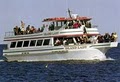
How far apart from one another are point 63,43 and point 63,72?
1016 centimetres

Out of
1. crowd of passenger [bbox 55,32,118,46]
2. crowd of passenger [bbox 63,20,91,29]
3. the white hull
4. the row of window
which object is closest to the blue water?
the white hull

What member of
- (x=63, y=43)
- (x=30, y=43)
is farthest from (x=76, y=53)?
(x=30, y=43)

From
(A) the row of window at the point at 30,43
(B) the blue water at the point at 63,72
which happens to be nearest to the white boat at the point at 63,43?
(A) the row of window at the point at 30,43

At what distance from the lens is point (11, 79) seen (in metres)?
43.4

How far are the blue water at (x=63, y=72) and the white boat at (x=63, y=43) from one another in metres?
1.20

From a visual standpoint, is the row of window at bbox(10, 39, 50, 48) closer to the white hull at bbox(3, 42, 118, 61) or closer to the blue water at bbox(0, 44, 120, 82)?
the white hull at bbox(3, 42, 118, 61)

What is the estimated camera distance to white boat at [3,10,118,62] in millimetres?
56344

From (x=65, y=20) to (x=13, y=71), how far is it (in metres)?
10.5

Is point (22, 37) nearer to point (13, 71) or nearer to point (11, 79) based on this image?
point (13, 71)

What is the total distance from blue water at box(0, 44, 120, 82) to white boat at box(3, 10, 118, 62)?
1.20 meters

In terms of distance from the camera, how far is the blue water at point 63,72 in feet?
140

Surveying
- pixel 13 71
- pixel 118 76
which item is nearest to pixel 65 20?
pixel 13 71

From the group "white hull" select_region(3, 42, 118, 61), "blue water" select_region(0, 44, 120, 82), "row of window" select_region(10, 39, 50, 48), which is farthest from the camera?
"row of window" select_region(10, 39, 50, 48)

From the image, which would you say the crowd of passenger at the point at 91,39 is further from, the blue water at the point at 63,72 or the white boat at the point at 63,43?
the blue water at the point at 63,72
